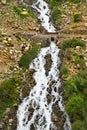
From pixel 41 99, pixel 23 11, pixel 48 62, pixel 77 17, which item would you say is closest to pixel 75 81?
pixel 41 99

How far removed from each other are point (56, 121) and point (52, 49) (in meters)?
11.8

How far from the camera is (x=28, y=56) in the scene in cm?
3931

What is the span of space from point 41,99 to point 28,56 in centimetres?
645

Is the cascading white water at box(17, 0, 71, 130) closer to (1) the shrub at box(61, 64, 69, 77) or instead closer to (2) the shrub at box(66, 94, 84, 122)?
(2) the shrub at box(66, 94, 84, 122)

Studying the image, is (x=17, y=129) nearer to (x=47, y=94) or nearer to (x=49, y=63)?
(x=47, y=94)

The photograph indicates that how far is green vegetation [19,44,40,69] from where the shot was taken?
125ft

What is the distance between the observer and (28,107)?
33.5 meters

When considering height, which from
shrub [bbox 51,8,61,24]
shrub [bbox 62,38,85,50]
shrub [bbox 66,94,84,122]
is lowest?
shrub [bbox 66,94,84,122]

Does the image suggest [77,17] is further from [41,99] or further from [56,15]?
[41,99]

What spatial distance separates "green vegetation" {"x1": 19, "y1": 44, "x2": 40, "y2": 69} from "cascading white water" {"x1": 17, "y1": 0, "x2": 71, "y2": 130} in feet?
1.35

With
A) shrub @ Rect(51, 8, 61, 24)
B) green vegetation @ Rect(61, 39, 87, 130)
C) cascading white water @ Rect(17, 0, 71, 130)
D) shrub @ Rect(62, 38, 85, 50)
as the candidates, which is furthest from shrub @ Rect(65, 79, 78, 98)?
shrub @ Rect(51, 8, 61, 24)

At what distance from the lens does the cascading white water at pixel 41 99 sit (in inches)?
1242

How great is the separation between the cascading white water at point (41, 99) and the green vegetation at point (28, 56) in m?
0.41

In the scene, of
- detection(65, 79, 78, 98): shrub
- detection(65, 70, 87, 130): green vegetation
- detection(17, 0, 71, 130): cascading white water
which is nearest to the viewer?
detection(65, 70, 87, 130): green vegetation
